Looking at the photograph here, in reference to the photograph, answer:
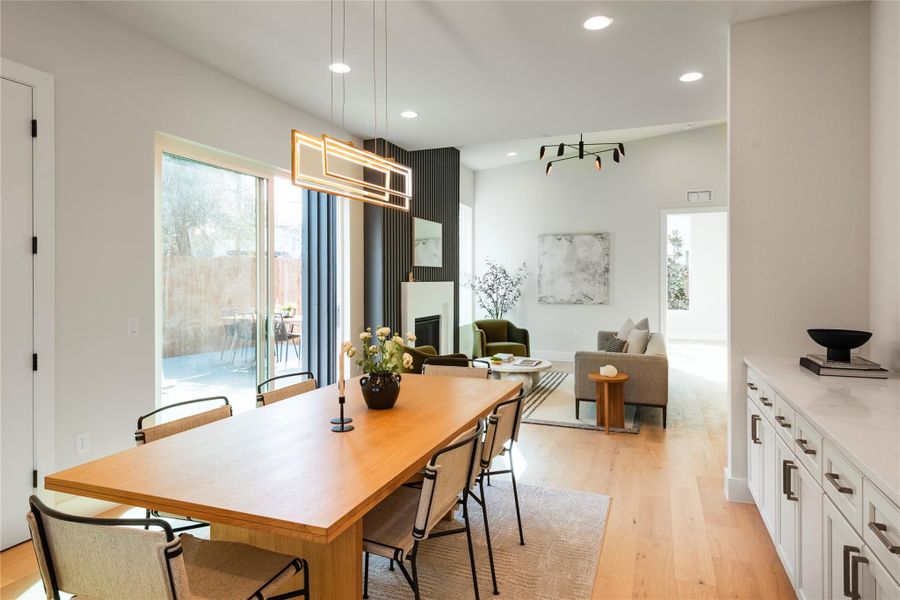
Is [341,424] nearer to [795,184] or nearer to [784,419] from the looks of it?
[784,419]

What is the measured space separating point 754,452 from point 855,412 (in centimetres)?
116

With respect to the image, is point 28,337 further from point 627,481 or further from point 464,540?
point 627,481

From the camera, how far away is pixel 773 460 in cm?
241

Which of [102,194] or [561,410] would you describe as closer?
[102,194]

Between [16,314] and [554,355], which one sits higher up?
[16,314]

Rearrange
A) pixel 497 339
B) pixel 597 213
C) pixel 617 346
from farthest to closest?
pixel 597 213 → pixel 497 339 → pixel 617 346

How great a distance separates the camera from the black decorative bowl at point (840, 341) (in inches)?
96.3

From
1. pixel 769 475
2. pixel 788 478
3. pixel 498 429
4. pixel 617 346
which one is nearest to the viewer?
pixel 788 478

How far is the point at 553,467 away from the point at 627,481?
0.52m

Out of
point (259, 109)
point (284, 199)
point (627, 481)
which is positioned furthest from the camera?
point (284, 199)

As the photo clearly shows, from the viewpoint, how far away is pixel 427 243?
6547 millimetres

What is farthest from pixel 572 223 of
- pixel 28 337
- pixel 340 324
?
pixel 28 337

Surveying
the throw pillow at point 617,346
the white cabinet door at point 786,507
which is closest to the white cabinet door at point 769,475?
the white cabinet door at point 786,507

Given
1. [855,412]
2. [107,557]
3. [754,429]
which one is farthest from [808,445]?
[107,557]
